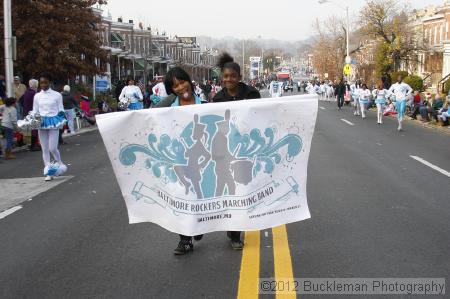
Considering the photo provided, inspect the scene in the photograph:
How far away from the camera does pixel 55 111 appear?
1057 cm

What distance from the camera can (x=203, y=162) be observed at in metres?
5.39

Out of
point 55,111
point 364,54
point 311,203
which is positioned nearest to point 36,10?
point 55,111

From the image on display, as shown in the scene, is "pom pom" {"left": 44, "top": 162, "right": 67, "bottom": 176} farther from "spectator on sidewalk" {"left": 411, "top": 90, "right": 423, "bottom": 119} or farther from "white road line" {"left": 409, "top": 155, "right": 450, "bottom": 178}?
"spectator on sidewalk" {"left": 411, "top": 90, "right": 423, "bottom": 119}

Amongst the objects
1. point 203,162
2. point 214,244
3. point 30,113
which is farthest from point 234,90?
point 30,113

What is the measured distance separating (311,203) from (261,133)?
2.77 metres

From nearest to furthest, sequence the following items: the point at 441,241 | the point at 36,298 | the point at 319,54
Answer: the point at 36,298, the point at 441,241, the point at 319,54

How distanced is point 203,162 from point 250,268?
1.05m

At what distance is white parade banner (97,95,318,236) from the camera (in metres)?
5.34

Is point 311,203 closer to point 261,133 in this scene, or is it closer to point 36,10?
point 261,133

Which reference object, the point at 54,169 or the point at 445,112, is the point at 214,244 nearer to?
the point at 54,169

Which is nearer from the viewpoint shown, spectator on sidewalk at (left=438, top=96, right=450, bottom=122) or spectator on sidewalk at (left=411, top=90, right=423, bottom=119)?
spectator on sidewalk at (left=438, top=96, right=450, bottom=122)

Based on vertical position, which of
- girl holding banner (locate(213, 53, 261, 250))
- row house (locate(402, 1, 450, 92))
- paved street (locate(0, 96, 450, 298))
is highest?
row house (locate(402, 1, 450, 92))

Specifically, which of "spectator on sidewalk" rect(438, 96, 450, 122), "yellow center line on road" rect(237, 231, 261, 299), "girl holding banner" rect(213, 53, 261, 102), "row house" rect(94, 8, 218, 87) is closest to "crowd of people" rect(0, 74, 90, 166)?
"girl holding banner" rect(213, 53, 261, 102)

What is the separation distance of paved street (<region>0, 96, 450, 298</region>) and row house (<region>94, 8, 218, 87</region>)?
20.7 metres
